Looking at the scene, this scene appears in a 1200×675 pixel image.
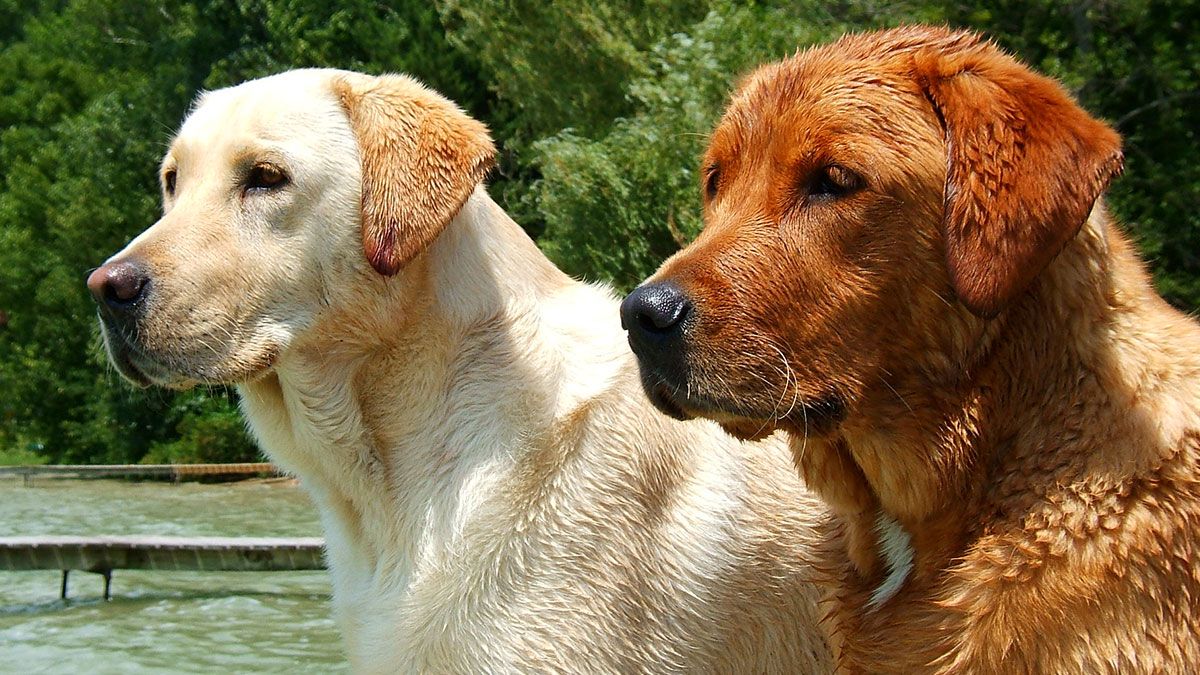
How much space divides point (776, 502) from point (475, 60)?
2649 cm

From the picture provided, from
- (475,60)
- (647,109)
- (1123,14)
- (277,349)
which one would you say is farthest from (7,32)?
(277,349)

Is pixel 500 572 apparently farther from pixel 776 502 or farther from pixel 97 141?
pixel 97 141

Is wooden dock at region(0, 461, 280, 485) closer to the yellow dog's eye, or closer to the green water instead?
the green water

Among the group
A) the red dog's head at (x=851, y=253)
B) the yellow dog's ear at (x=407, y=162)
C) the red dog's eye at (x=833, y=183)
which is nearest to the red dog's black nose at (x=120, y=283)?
the yellow dog's ear at (x=407, y=162)

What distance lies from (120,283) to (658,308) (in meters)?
1.88

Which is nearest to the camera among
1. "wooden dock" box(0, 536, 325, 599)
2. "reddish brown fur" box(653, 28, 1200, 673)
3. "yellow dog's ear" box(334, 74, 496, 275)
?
"reddish brown fur" box(653, 28, 1200, 673)

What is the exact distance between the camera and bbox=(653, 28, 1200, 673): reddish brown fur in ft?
9.75

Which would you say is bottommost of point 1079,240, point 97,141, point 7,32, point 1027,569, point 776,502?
point 7,32

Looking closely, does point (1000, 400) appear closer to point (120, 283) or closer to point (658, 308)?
point (658, 308)

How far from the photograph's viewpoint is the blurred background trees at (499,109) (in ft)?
56.3

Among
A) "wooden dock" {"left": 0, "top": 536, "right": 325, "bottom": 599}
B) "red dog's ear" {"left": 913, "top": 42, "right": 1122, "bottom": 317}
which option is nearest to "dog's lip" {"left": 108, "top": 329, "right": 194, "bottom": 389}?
"red dog's ear" {"left": 913, "top": 42, "right": 1122, "bottom": 317}

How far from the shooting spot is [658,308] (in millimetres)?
3119

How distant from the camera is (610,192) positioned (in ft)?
59.9

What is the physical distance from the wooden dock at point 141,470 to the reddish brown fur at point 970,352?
23.7 m
